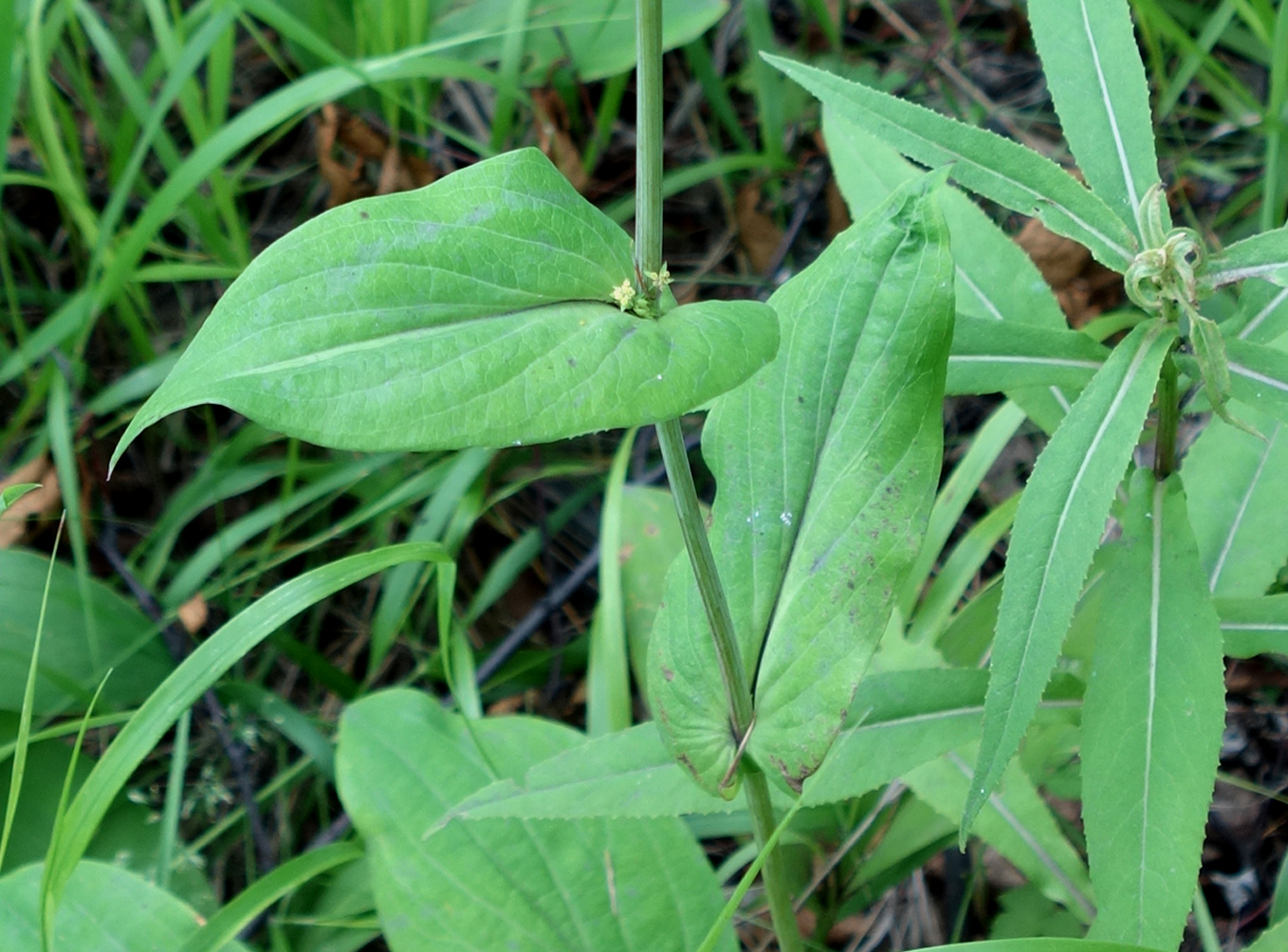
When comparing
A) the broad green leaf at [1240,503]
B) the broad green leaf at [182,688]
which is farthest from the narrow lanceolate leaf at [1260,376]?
the broad green leaf at [182,688]

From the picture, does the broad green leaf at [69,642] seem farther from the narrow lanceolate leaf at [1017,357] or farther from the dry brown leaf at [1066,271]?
the dry brown leaf at [1066,271]

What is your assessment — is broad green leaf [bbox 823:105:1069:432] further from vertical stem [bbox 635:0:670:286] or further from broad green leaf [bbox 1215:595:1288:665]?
vertical stem [bbox 635:0:670:286]

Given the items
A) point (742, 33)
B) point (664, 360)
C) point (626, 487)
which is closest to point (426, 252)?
point (664, 360)

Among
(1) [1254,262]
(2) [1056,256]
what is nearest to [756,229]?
(2) [1056,256]

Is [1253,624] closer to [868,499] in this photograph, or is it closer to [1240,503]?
[1240,503]

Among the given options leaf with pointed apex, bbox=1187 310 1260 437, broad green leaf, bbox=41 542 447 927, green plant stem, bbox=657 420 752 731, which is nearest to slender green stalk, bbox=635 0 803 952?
green plant stem, bbox=657 420 752 731
